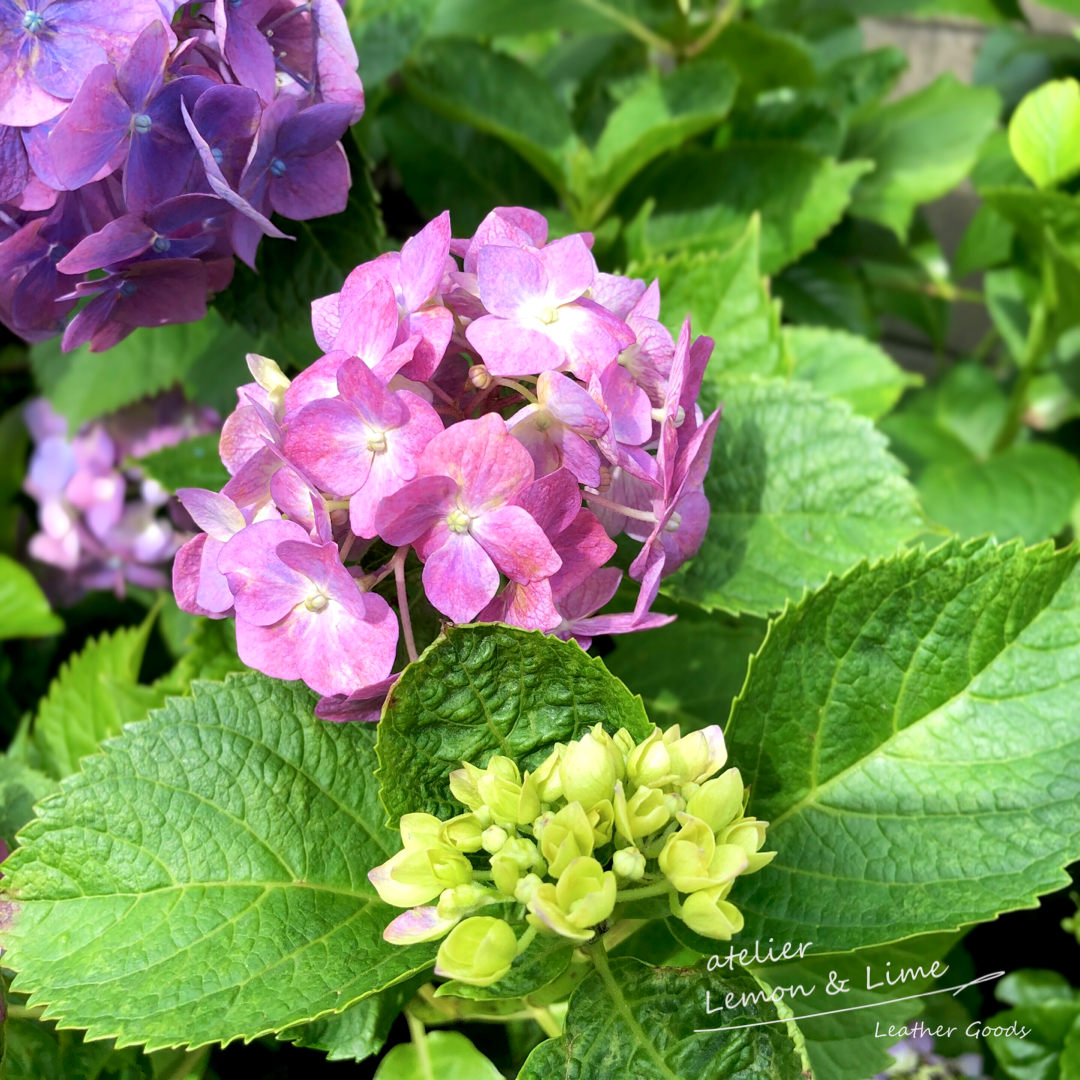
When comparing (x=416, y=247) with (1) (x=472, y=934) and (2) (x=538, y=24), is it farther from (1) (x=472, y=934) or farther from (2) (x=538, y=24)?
(2) (x=538, y=24)

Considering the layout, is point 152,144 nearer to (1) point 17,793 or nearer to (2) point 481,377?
(2) point 481,377

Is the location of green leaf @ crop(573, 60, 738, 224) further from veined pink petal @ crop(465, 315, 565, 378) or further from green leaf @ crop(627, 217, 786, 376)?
veined pink petal @ crop(465, 315, 565, 378)

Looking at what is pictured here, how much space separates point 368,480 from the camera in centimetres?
49

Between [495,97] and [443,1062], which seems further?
[495,97]

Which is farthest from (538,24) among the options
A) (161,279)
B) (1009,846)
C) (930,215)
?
(1009,846)

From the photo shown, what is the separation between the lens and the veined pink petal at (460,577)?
492mm

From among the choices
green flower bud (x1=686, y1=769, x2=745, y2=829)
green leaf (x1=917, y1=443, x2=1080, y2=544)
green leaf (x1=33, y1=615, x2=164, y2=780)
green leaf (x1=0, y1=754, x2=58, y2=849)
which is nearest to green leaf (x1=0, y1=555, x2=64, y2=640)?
green leaf (x1=33, y1=615, x2=164, y2=780)

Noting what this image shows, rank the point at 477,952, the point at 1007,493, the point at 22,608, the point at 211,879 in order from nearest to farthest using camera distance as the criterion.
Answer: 1. the point at 477,952
2. the point at 211,879
3. the point at 22,608
4. the point at 1007,493

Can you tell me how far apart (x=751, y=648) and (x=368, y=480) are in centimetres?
42

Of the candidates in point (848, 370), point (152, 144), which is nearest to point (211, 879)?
point (152, 144)

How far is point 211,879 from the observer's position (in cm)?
55

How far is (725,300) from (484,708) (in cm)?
44

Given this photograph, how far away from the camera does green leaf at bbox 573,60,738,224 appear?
100cm

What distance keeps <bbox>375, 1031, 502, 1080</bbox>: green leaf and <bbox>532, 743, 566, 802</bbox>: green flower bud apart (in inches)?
8.7
